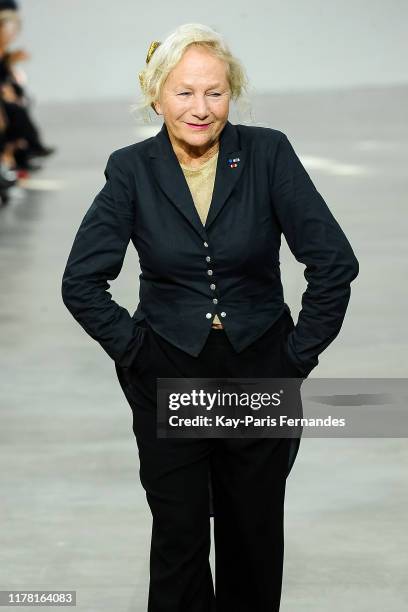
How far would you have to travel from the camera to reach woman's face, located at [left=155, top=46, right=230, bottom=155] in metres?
2.80

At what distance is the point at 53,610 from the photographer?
3736 millimetres

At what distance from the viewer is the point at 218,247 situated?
2.84 metres

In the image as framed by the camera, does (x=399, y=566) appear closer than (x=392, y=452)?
Yes

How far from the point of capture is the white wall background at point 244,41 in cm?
2122

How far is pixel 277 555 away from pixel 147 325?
1.82 ft

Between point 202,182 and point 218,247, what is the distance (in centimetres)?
15

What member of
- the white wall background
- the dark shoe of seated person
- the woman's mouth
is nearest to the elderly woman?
→ the woman's mouth

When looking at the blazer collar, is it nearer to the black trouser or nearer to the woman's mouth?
the woman's mouth

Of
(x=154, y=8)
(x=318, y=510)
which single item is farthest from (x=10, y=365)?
(x=154, y=8)

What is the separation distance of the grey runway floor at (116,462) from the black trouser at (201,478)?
720 mm

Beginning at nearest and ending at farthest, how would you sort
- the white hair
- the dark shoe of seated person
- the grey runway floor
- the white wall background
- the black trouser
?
the white hair → the black trouser → the grey runway floor → the dark shoe of seated person → the white wall background

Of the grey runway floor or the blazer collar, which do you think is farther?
the grey runway floor

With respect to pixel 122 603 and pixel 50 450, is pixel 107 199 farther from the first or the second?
pixel 50 450

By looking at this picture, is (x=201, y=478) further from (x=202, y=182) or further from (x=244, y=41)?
(x=244, y=41)
